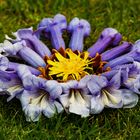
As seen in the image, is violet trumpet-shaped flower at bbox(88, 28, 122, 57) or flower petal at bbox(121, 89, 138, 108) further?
violet trumpet-shaped flower at bbox(88, 28, 122, 57)

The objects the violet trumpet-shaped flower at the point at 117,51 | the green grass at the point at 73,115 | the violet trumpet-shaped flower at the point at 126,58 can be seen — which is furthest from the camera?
the violet trumpet-shaped flower at the point at 117,51

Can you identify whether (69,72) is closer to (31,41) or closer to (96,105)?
(96,105)

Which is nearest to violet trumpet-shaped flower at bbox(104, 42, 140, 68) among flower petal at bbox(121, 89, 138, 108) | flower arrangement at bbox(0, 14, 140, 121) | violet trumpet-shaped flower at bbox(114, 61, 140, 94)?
flower arrangement at bbox(0, 14, 140, 121)

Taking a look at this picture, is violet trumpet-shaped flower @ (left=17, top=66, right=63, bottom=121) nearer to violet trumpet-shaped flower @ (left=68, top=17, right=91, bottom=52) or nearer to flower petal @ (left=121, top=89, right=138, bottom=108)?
flower petal @ (left=121, top=89, right=138, bottom=108)

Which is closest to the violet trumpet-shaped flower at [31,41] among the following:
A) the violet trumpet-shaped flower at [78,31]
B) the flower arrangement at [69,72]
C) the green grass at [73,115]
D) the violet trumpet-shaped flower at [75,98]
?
the flower arrangement at [69,72]

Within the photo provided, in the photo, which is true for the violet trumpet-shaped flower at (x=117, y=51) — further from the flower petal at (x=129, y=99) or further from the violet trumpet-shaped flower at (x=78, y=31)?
the flower petal at (x=129, y=99)

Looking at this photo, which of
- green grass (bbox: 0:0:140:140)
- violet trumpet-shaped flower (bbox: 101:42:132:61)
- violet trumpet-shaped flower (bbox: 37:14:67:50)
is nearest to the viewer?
green grass (bbox: 0:0:140:140)

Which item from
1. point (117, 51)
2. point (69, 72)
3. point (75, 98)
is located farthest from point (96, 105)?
point (117, 51)
